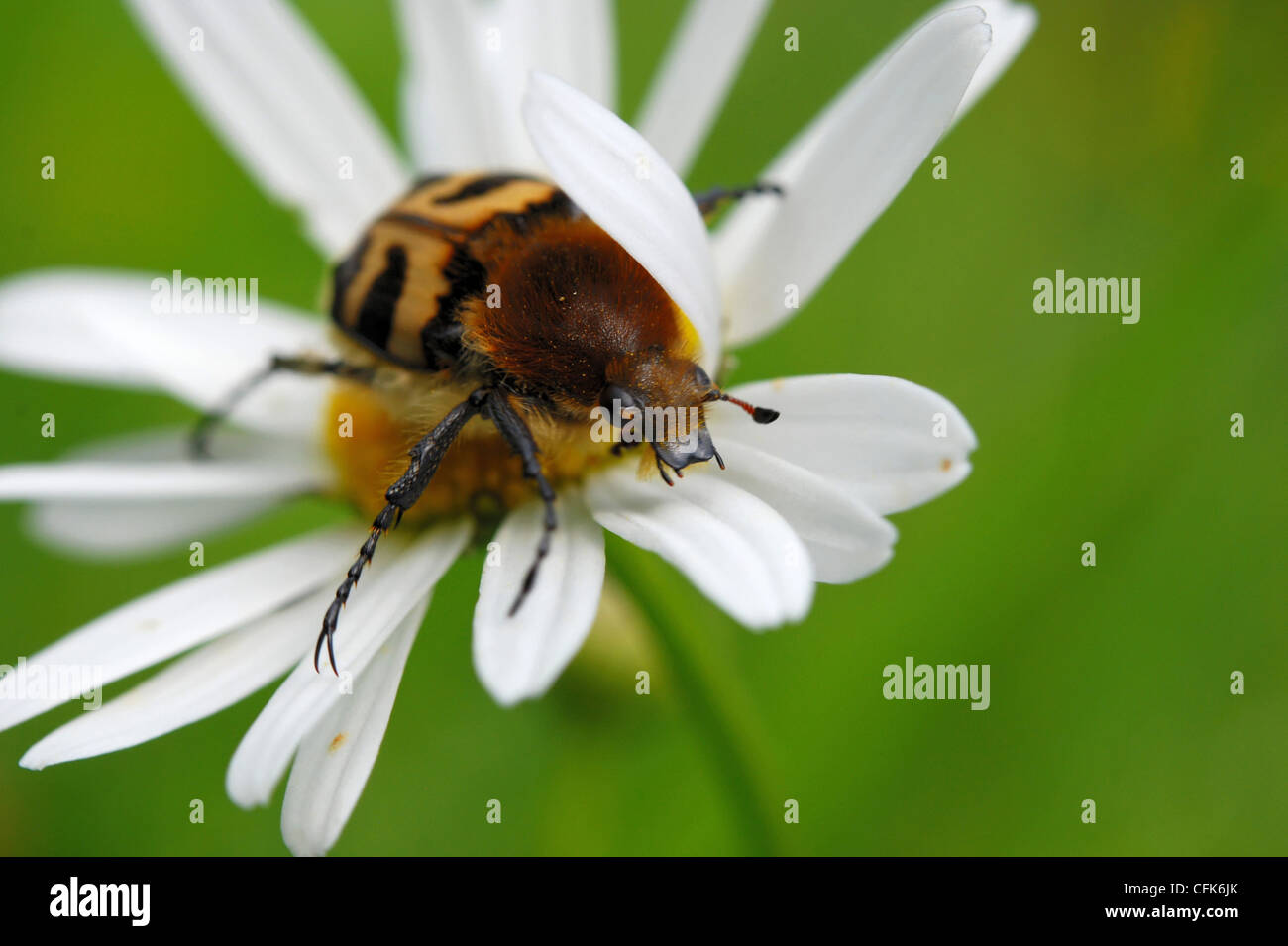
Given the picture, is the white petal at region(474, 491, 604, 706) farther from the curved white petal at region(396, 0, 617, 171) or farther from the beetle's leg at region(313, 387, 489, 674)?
the curved white petal at region(396, 0, 617, 171)

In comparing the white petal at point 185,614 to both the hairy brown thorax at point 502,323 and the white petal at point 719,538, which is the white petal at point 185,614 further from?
the white petal at point 719,538

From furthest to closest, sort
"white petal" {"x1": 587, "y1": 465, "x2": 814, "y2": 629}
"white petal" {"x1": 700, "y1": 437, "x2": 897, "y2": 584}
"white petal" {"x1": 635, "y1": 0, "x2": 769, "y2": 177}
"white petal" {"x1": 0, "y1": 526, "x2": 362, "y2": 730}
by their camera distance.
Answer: "white petal" {"x1": 635, "y1": 0, "x2": 769, "y2": 177}, "white petal" {"x1": 0, "y1": 526, "x2": 362, "y2": 730}, "white petal" {"x1": 700, "y1": 437, "x2": 897, "y2": 584}, "white petal" {"x1": 587, "y1": 465, "x2": 814, "y2": 629}

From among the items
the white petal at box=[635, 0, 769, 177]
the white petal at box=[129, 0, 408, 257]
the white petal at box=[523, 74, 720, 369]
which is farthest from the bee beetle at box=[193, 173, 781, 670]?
the white petal at box=[129, 0, 408, 257]

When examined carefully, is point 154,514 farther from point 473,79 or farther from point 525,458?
point 525,458

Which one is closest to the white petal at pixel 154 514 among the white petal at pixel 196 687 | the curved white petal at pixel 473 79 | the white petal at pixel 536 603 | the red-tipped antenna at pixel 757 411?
the white petal at pixel 196 687

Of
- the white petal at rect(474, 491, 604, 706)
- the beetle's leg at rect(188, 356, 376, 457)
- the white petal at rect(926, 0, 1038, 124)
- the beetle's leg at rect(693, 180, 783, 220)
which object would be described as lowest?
the white petal at rect(474, 491, 604, 706)
